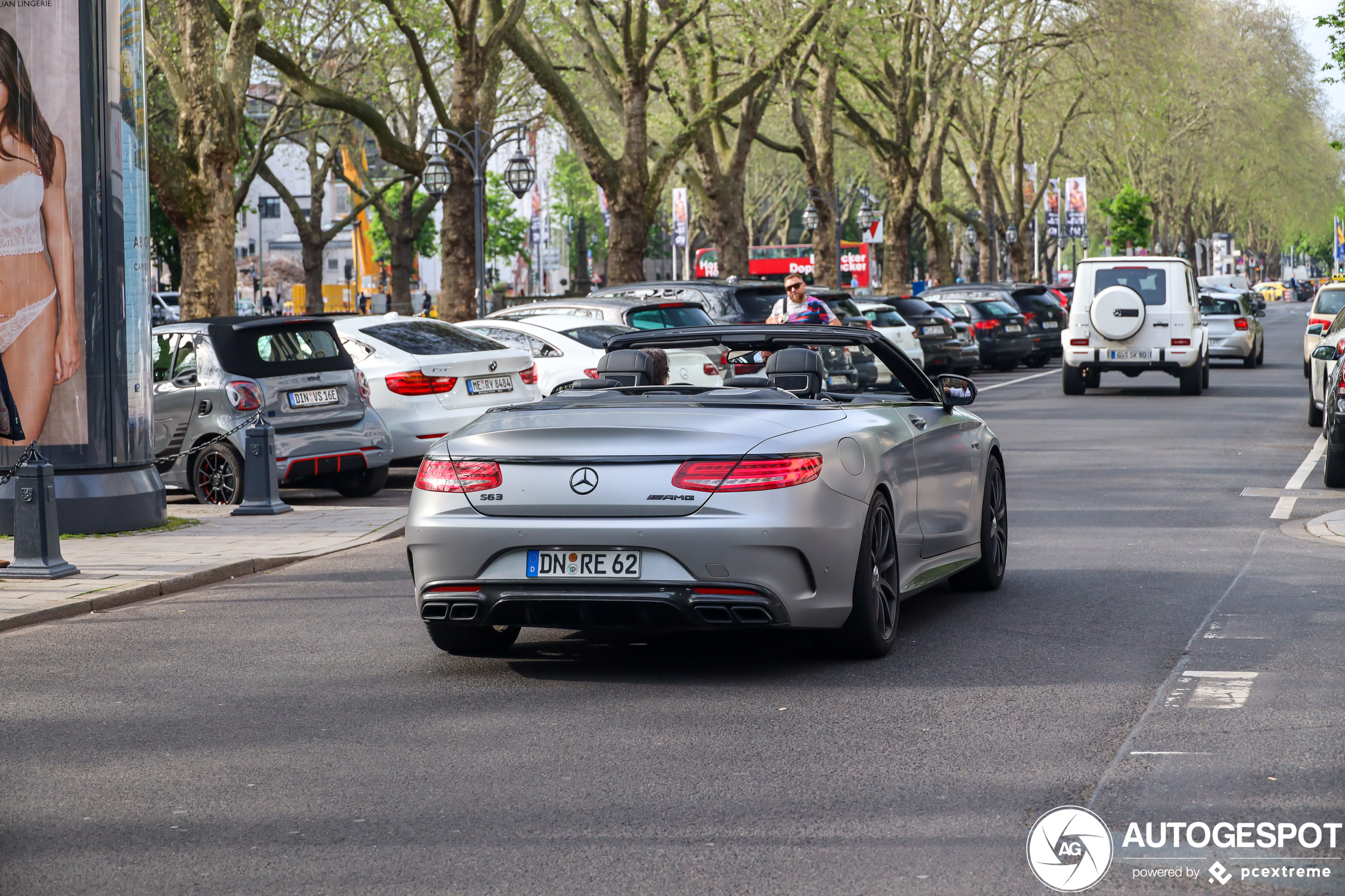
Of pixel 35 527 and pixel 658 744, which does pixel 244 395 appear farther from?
pixel 658 744

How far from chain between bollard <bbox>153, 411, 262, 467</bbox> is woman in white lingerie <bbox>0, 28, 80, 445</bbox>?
5.21ft

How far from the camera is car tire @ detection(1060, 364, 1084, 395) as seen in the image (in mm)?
27281

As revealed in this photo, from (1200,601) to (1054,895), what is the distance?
4793mm

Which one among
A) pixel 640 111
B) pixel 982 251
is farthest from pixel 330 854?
pixel 982 251

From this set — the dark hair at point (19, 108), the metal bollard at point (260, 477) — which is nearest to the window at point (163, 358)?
the metal bollard at point (260, 477)

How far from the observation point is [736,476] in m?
6.69

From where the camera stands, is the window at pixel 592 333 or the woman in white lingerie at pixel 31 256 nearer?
the woman in white lingerie at pixel 31 256

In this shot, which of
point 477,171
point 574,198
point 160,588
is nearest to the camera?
point 160,588

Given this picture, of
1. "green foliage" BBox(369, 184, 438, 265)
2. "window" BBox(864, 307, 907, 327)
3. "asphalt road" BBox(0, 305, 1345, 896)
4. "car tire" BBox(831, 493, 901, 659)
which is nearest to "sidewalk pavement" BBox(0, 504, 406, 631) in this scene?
"asphalt road" BBox(0, 305, 1345, 896)

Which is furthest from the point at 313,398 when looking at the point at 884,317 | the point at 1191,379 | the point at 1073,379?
the point at 884,317

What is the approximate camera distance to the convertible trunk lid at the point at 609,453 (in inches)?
264

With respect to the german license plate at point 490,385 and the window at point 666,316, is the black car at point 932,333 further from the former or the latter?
the german license plate at point 490,385

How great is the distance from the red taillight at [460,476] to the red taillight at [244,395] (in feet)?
22.9

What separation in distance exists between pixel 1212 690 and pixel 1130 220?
70.1 meters
